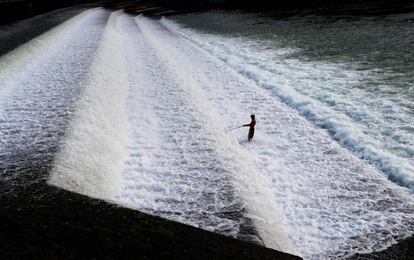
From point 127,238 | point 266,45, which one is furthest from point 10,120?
point 266,45

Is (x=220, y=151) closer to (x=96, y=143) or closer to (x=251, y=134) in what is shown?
(x=251, y=134)

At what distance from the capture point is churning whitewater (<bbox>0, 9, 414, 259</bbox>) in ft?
19.5

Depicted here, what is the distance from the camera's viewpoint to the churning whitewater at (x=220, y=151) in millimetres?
5930

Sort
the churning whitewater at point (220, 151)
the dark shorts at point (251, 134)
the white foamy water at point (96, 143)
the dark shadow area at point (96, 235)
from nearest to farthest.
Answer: the dark shadow area at point (96, 235)
the churning whitewater at point (220, 151)
the white foamy water at point (96, 143)
the dark shorts at point (251, 134)

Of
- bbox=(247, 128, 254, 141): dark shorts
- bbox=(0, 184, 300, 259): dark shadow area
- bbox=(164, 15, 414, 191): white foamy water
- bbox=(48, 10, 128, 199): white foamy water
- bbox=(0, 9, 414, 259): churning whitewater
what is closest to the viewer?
bbox=(0, 184, 300, 259): dark shadow area

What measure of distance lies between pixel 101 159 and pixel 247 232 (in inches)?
119

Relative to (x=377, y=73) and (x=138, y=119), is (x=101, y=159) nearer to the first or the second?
(x=138, y=119)

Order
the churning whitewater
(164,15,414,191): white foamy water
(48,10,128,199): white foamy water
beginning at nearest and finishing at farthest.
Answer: the churning whitewater, (48,10,128,199): white foamy water, (164,15,414,191): white foamy water

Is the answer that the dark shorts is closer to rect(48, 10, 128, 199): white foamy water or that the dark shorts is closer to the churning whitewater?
the churning whitewater

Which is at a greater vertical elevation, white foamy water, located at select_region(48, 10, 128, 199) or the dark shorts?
white foamy water, located at select_region(48, 10, 128, 199)

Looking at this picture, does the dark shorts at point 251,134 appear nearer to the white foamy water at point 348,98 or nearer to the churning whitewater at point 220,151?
the churning whitewater at point 220,151

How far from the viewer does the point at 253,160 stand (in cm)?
785

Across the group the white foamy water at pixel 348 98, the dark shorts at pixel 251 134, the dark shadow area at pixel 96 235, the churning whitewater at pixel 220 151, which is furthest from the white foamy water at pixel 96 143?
the white foamy water at pixel 348 98

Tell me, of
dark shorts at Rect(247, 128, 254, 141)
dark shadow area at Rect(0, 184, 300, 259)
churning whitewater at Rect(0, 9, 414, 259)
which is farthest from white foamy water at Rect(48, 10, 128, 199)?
dark shorts at Rect(247, 128, 254, 141)
